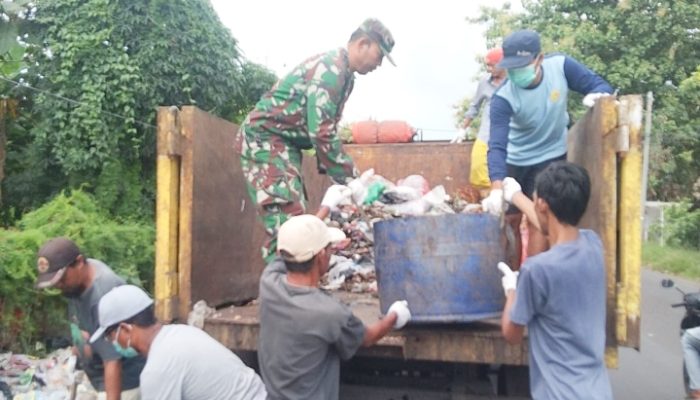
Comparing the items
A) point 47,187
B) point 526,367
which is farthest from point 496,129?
point 47,187

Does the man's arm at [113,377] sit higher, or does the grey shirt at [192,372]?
the grey shirt at [192,372]

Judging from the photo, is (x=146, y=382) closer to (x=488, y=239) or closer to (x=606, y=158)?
(x=488, y=239)

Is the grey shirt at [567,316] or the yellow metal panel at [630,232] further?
the yellow metal panel at [630,232]

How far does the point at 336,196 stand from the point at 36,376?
3428 mm

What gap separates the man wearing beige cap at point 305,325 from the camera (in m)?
→ 2.49

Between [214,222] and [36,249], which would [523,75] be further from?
[36,249]

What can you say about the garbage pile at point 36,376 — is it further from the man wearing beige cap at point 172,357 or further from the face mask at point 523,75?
the face mask at point 523,75

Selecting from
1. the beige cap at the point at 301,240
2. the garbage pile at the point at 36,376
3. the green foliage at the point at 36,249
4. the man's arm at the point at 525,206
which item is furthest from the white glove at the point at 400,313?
the green foliage at the point at 36,249

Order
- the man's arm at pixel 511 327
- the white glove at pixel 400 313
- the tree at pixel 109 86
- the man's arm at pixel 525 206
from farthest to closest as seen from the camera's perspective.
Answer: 1. the tree at pixel 109 86
2. the man's arm at pixel 525 206
3. the white glove at pixel 400 313
4. the man's arm at pixel 511 327

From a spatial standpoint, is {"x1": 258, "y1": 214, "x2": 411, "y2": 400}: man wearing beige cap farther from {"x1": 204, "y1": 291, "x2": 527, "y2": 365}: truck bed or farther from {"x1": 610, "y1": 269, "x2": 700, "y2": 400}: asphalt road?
{"x1": 610, "y1": 269, "x2": 700, "y2": 400}: asphalt road

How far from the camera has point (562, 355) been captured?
2.30m

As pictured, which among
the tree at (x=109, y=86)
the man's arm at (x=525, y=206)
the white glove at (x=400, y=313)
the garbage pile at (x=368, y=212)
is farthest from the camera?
the tree at (x=109, y=86)

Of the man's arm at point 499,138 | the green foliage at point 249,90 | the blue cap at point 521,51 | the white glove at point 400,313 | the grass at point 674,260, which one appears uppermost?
the green foliage at point 249,90

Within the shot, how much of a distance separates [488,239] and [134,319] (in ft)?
4.30
